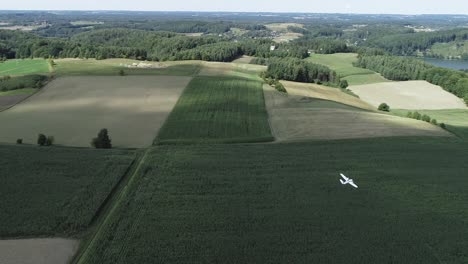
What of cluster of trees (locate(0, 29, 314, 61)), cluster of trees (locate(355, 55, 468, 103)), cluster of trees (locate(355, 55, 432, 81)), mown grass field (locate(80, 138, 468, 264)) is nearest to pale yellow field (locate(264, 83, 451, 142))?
mown grass field (locate(80, 138, 468, 264))

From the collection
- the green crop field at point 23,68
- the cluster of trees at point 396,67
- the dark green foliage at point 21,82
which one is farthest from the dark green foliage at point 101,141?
the cluster of trees at point 396,67

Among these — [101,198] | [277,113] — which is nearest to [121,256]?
[101,198]

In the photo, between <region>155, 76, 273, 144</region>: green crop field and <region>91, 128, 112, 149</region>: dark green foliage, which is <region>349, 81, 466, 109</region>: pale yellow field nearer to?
<region>155, 76, 273, 144</region>: green crop field

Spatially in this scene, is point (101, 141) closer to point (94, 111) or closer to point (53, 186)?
point (53, 186)

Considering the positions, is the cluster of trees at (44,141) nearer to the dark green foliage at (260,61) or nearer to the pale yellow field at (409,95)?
the pale yellow field at (409,95)

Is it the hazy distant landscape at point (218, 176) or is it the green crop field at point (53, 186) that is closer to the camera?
the hazy distant landscape at point (218, 176)

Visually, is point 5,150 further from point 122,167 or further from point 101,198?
point 101,198
